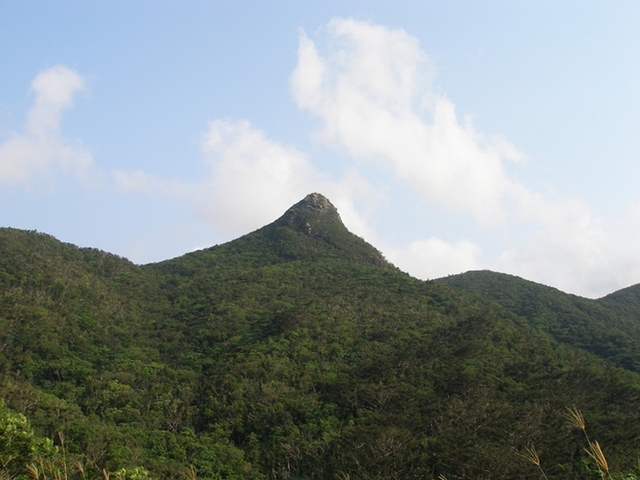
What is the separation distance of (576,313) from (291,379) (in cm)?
5999

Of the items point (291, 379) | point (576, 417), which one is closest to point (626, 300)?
point (291, 379)

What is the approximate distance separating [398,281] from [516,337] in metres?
26.9

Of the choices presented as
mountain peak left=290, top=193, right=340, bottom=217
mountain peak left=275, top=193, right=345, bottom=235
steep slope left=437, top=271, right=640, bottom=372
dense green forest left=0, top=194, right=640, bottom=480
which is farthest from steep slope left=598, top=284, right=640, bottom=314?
mountain peak left=290, top=193, right=340, bottom=217

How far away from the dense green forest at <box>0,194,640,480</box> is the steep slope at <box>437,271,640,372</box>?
1.92 feet

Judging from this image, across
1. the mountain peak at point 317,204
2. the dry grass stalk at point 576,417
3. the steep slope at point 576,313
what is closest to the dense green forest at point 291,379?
the steep slope at point 576,313

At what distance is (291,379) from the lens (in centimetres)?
5009

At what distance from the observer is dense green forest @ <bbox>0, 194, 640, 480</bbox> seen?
114 ft

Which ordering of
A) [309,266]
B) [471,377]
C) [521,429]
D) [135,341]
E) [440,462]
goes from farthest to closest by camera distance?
1. [309,266]
2. [135,341]
3. [471,377]
4. [521,429]
5. [440,462]

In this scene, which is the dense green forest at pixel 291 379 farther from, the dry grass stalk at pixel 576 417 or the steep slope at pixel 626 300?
the steep slope at pixel 626 300

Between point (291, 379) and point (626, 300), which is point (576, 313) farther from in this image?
point (291, 379)

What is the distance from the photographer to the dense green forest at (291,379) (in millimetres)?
34688

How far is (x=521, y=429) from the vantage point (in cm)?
3703

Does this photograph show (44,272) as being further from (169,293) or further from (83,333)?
(169,293)

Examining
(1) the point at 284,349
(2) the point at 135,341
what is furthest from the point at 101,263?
(1) the point at 284,349
